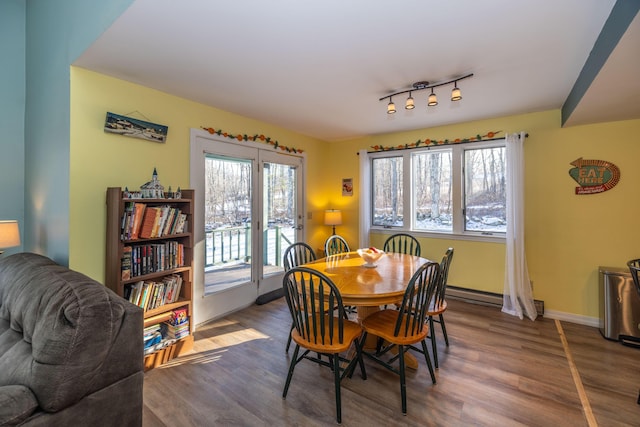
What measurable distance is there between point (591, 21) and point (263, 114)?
291 cm

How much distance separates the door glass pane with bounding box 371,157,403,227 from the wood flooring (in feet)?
6.53

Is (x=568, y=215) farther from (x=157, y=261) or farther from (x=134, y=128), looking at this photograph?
(x=134, y=128)

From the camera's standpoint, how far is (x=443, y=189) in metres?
4.01

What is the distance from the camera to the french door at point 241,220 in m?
3.17

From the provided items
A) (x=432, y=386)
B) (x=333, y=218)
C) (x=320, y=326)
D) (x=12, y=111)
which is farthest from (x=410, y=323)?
(x=12, y=111)

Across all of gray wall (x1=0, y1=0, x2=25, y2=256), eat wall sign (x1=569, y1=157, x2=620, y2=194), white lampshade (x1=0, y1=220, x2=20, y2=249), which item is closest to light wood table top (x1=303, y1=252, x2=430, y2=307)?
eat wall sign (x1=569, y1=157, x2=620, y2=194)

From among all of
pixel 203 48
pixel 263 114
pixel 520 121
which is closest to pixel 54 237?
pixel 203 48

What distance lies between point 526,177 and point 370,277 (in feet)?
8.42

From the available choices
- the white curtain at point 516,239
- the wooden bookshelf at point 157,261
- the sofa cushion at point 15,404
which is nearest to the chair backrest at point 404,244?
the white curtain at point 516,239

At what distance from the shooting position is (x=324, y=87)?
2.62 m

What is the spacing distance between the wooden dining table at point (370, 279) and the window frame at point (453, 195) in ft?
4.24

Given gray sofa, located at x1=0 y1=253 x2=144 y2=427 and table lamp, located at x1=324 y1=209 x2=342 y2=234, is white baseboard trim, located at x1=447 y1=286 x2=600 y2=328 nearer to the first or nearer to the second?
table lamp, located at x1=324 y1=209 x2=342 y2=234

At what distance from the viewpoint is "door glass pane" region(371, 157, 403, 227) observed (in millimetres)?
4391

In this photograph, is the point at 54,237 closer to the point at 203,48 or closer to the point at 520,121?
the point at 203,48
